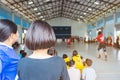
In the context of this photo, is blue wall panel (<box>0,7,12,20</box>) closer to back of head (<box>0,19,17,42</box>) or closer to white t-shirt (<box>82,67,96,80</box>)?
white t-shirt (<box>82,67,96,80</box>)

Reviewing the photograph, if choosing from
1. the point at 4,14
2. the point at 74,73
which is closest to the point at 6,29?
the point at 74,73

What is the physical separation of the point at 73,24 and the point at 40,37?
48198 mm

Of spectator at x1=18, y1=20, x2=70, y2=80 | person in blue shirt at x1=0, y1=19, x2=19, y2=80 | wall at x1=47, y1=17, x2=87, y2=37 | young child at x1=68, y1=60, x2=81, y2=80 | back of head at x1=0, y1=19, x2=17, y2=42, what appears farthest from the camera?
wall at x1=47, y1=17, x2=87, y2=37

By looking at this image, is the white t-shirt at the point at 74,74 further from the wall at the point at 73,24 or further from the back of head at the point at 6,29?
the wall at the point at 73,24

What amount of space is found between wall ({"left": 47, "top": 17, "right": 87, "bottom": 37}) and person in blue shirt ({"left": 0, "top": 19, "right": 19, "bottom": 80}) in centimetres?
4700

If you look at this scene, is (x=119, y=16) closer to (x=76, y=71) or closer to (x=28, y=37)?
(x=76, y=71)

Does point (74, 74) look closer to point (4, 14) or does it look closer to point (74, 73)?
point (74, 73)

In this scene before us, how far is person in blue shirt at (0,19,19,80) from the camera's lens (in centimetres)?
156

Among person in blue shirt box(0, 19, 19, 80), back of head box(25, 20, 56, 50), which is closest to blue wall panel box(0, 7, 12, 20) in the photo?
person in blue shirt box(0, 19, 19, 80)

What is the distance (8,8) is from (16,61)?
937 inches

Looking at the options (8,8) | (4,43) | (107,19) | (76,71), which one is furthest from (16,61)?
(107,19)

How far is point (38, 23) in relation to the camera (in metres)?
1.54

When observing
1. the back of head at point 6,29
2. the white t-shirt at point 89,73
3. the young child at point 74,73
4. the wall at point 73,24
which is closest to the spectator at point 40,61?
the back of head at point 6,29

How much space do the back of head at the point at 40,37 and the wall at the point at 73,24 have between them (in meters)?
47.2
